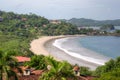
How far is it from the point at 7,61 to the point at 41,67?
1837 centimetres

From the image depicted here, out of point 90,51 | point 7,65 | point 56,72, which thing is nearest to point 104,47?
point 90,51

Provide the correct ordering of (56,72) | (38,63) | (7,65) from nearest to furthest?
1. (7,65)
2. (56,72)
3. (38,63)

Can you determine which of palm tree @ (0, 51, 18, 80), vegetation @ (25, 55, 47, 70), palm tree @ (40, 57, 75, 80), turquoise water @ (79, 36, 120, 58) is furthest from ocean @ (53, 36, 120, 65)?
palm tree @ (0, 51, 18, 80)

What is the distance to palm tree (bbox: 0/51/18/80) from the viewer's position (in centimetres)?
2883

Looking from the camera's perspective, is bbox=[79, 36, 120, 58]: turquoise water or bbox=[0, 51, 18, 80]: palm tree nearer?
bbox=[0, 51, 18, 80]: palm tree

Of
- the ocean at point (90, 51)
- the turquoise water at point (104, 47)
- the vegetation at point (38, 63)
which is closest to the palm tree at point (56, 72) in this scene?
the vegetation at point (38, 63)

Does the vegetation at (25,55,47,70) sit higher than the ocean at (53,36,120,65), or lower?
higher

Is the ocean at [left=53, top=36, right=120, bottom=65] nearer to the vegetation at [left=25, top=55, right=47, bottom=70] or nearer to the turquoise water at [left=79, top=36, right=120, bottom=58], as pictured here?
the turquoise water at [left=79, top=36, right=120, bottom=58]

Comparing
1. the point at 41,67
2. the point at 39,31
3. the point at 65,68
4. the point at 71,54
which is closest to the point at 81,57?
the point at 71,54

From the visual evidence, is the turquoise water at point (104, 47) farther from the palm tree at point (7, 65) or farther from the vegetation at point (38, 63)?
the palm tree at point (7, 65)

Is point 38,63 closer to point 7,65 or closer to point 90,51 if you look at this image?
point 7,65

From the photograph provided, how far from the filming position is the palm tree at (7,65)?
94.6ft

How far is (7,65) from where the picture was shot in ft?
96.2

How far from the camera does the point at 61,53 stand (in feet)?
349
